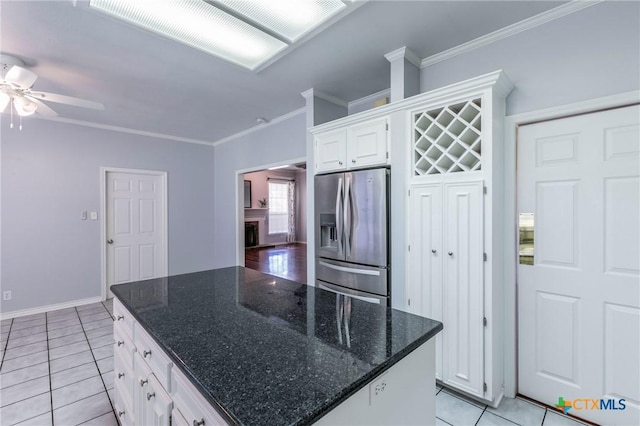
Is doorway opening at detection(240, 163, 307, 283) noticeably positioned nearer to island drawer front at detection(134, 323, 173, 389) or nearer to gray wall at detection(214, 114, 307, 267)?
gray wall at detection(214, 114, 307, 267)

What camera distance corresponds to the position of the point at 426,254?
2.21 meters

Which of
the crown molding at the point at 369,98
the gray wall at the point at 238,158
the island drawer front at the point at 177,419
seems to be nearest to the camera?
the island drawer front at the point at 177,419

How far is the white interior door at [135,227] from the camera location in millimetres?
4562

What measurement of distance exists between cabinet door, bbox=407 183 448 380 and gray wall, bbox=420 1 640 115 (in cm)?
85

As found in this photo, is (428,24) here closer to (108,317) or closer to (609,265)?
(609,265)

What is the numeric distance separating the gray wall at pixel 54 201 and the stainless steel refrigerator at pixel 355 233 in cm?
364

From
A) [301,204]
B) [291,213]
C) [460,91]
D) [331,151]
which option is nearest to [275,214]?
[291,213]

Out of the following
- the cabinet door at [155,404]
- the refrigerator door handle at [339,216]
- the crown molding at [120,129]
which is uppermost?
the crown molding at [120,129]

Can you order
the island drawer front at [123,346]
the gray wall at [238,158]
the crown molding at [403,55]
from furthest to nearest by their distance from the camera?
the gray wall at [238,158]
the crown molding at [403,55]
the island drawer front at [123,346]

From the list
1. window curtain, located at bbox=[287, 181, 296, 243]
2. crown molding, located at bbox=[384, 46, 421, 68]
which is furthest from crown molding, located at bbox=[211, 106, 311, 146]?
window curtain, located at bbox=[287, 181, 296, 243]

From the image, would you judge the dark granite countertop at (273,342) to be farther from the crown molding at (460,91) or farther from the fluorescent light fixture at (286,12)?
the fluorescent light fixture at (286,12)

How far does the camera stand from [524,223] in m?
2.09

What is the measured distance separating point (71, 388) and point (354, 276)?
243 cm

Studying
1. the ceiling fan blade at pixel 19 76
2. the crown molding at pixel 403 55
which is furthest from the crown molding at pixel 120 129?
the crown molding at pixel 403 55
